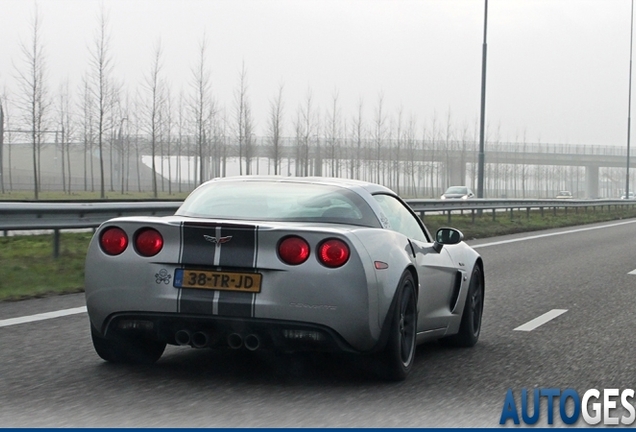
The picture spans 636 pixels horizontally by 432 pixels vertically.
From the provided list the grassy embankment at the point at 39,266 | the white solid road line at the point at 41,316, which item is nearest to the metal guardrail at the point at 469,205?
the grassy embankment at the point at 39,266

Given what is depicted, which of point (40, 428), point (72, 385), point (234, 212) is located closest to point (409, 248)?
point (234, 212)

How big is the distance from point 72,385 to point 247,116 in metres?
49.0

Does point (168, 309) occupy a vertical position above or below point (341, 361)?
above

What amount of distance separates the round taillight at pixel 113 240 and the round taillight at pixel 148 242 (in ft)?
0.28

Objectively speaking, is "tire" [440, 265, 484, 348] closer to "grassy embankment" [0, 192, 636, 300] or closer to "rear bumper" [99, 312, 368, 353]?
"rear bumper" [99, 312, 368, 353]

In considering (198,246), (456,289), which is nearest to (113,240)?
(198,246)

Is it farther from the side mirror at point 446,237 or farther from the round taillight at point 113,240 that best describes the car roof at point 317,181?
the round taillight at point 113,240

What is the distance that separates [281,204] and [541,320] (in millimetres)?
3587

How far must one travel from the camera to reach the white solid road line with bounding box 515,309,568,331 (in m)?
8.34

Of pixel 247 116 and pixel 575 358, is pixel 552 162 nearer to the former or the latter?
pixel 247 116

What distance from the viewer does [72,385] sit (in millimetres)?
5457

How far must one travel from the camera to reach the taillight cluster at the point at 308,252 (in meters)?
5.33

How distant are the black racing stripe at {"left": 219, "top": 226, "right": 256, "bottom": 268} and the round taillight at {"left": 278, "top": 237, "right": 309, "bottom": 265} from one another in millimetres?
149

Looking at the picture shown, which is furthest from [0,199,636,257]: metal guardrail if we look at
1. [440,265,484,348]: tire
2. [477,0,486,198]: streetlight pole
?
[477,0,486,198]: streetlight pole
